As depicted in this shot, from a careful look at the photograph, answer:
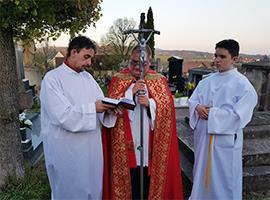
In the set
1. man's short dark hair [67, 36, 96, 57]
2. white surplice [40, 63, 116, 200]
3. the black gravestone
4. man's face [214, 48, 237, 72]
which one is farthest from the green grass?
the black gravestone

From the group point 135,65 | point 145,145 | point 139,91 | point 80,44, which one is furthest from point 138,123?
point 80,44

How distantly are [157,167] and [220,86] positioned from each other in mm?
1169

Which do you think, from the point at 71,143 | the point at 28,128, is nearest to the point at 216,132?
the point at 71,143

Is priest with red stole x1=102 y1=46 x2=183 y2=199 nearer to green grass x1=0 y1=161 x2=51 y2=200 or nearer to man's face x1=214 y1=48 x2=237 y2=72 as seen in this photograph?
man's face x1=214 y1=48 x2=237 y2=72

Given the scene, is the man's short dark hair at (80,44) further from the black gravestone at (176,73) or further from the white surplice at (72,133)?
the black gravestone at (176,73)

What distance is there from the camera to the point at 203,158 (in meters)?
3.19

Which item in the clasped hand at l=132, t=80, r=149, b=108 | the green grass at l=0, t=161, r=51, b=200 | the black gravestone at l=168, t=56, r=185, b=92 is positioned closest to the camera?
the clasped hand at l=132, t=80, r=149, b=108

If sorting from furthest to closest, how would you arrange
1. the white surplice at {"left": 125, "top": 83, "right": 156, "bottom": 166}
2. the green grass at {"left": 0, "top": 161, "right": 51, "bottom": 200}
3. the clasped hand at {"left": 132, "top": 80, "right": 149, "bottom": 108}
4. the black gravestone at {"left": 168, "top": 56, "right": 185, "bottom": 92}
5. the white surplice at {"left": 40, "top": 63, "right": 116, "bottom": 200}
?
1. the black gravestone at {"left": 168, "top": 56, "right": 185, "bottom": 92}
2. the green grass at {"left": 0, "top": 161, "right": 51, "bottom": 200}
3. the white surplice at {"left": 125, "top": 83, "right": 156, "bottom": 166}
4. the clasped hand at {"left": 132, "top": 80, "right": 149, "bottom": 108}
5. the white surplice at {"left": 40, "top": 63, "right": 116, "bottom": 200}

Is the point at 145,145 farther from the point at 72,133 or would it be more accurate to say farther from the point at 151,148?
the point at 72,133

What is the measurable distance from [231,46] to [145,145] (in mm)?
1417

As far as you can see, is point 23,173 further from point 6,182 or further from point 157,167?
point 157,167

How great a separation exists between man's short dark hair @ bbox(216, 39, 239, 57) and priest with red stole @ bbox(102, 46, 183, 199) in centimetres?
76

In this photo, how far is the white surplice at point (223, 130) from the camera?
2.88m

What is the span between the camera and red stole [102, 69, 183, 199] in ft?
10.1
